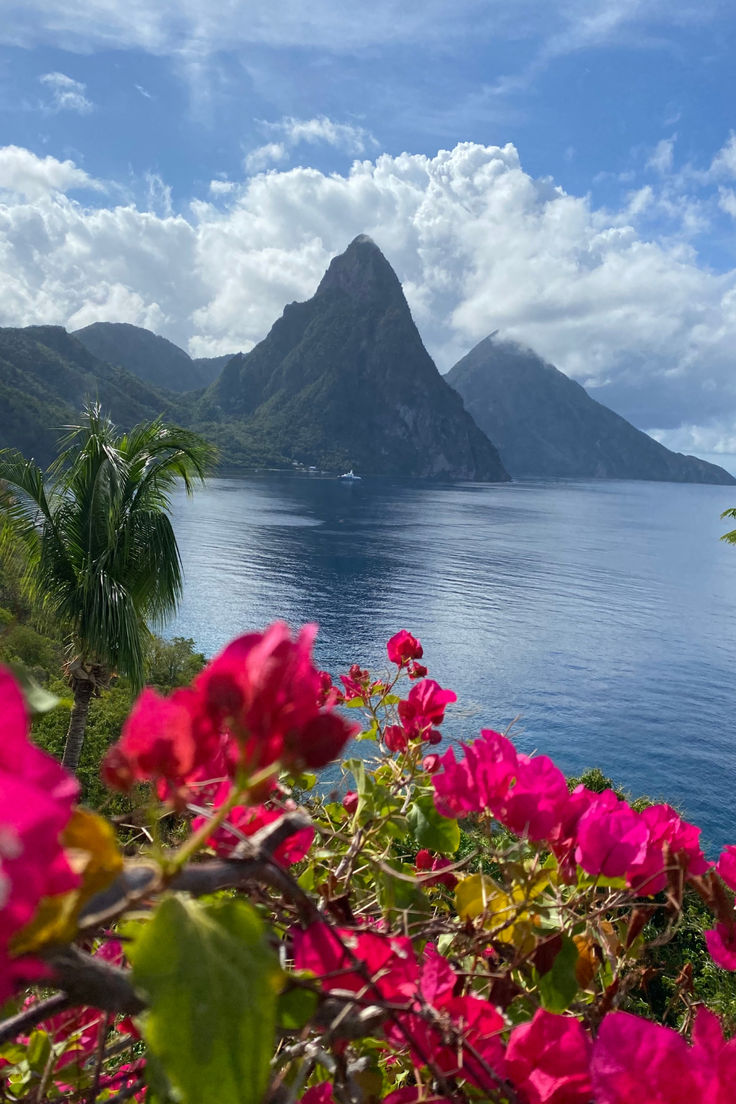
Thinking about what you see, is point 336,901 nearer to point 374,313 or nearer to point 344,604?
point 344,604

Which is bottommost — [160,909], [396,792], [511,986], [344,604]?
[344,604]

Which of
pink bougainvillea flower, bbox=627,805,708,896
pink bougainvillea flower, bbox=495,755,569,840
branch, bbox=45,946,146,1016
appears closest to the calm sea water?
pink bougainvillea flower, bbox=627,805,708,896

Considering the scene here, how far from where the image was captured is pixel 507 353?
190750 millimetres

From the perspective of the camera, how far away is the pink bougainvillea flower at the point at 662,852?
0.74 metres

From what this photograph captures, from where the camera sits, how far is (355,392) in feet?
400

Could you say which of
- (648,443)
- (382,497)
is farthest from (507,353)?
(382,497)

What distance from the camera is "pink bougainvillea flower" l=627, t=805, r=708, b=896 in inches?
29.3

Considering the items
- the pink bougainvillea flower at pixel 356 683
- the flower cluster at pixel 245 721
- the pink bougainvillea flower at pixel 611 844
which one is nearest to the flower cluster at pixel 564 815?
the pink bougainvillea flower at pixel 611 844

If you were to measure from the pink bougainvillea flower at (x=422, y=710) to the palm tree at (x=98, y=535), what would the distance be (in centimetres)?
519

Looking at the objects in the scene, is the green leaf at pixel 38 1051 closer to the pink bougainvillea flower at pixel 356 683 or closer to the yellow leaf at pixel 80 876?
the yellow leaf at pixel 80 876

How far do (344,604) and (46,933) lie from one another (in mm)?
31698

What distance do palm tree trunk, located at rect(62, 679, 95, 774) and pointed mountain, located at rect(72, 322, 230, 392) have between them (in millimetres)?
152229

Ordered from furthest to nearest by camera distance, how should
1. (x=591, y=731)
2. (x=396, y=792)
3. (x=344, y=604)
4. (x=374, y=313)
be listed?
(x=374, y=313), (x=344, y=604), (x=591, y=731), (x=396, y=792)

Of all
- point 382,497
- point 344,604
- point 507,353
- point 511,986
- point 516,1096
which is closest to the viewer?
point 516,1096
